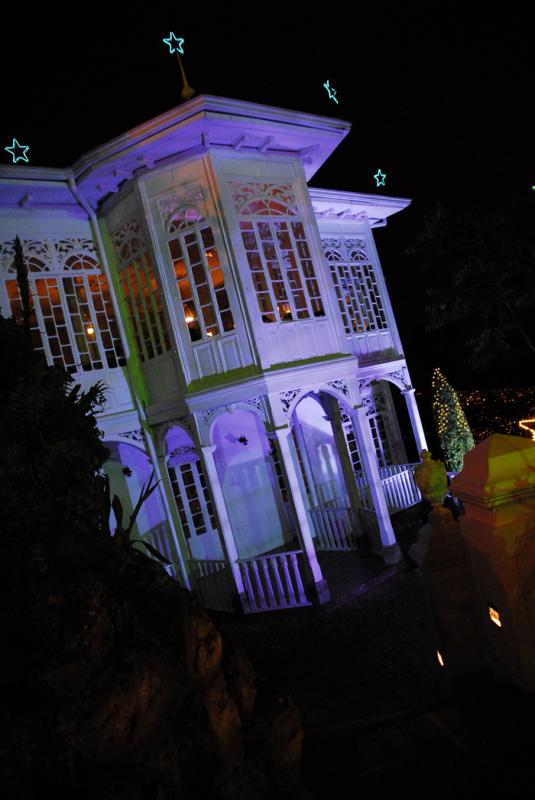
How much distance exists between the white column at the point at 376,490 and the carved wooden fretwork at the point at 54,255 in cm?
607

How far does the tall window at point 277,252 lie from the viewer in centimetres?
1023

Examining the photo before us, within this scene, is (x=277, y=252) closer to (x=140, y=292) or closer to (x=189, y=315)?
(x=189, y=315)

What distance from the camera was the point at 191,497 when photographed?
1262cm

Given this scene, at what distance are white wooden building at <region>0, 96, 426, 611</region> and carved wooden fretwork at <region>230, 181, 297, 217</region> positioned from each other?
3 cm

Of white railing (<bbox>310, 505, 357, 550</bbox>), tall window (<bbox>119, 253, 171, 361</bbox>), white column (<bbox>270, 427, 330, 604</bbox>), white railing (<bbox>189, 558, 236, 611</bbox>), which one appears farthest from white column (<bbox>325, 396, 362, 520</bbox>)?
tall window (<bbox>119, 253, 171, 361</bbox>)

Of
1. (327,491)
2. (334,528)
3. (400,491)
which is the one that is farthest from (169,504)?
(400,491)

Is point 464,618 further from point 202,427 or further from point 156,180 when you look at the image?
point 156,180

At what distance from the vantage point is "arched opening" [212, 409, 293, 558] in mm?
12711

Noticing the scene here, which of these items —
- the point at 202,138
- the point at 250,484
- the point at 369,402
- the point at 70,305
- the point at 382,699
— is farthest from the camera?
the point at 369,402

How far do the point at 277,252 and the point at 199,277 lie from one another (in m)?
1.49

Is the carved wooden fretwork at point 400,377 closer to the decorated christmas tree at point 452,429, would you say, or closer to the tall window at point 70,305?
the decorated christmas tree at point 452,429

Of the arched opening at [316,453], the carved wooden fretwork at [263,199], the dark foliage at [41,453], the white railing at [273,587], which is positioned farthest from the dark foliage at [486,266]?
the dark foliage at [41,453]

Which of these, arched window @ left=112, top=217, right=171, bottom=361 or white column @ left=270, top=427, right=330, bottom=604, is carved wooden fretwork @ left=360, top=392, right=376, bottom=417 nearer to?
white column @ left=270, top=427, right=330, bottom=604

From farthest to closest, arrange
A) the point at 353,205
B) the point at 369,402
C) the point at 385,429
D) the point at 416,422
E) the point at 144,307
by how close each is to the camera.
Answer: the point at 385,429 < the point at 369,402 < the point at 353,205 < the point at 416,422 < the point at 144,307
